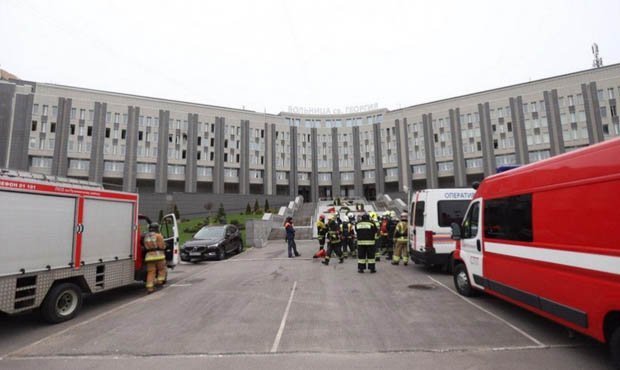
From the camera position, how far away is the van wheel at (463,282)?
274 inches

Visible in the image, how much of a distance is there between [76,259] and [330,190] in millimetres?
52664

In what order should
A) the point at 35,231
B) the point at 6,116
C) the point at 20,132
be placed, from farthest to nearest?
the point at 20,132
the point at 6,116
the point at 35,231

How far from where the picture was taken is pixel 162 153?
4647 cm

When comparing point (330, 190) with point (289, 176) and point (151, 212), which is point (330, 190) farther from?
point (151, 212)

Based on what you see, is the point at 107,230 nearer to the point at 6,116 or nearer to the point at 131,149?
the point at 131,149

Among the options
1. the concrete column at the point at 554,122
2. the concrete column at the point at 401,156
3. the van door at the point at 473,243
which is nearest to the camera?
the van door at the point at 473,243

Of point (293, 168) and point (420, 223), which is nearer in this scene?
point (420, 223)

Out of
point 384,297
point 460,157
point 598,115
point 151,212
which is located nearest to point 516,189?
point 384,297

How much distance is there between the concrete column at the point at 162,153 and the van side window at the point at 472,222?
4537cm

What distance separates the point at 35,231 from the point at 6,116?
4985 centimetres

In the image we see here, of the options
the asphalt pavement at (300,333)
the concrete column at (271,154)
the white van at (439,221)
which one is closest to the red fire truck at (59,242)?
the asphalt pavement at (300,333)

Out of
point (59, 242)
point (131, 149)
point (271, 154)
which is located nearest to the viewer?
point (59, 242)

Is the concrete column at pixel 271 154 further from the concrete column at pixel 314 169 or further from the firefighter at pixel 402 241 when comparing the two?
the firefighter at pixel 402 241

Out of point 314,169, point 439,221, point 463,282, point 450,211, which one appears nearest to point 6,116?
point 314,169
